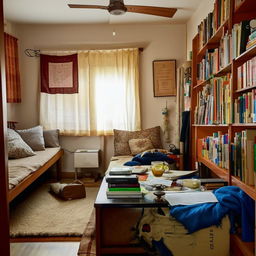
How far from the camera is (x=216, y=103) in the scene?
2.33m

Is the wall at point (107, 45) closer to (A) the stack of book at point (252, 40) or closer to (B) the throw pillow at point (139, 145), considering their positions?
(B) the throw pillow at point (139, 145)

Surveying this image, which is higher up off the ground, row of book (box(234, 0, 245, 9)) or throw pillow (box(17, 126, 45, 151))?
row of book (box(234, 0, 245, 9))

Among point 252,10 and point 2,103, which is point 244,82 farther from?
point 2,103

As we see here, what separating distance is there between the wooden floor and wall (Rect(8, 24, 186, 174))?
2.42 m

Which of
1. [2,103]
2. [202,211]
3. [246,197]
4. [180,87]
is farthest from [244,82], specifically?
[180,87]

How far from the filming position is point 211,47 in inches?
106

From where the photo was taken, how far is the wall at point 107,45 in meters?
4.36

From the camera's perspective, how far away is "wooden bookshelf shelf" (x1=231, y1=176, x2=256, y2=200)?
145 centimetres

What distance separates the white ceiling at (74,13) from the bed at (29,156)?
1.70 meters

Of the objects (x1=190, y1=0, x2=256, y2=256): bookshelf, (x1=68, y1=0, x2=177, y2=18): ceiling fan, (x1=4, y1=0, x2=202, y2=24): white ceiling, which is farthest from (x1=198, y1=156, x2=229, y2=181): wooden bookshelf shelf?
(x1=4, y1=0, x2=202, y2=24): white ceiling

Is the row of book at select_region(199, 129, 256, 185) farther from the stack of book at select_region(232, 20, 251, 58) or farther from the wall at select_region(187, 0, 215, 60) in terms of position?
the wall at select_region(187, 0, 215, 60)

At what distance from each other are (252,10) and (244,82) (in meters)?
0.51

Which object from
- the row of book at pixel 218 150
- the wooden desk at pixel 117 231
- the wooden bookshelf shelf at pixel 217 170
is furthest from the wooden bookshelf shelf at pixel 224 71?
the wooden desk at pixel 117 231

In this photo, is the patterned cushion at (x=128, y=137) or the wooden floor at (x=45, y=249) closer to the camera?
the wooden floor at (x=45, y=249)
